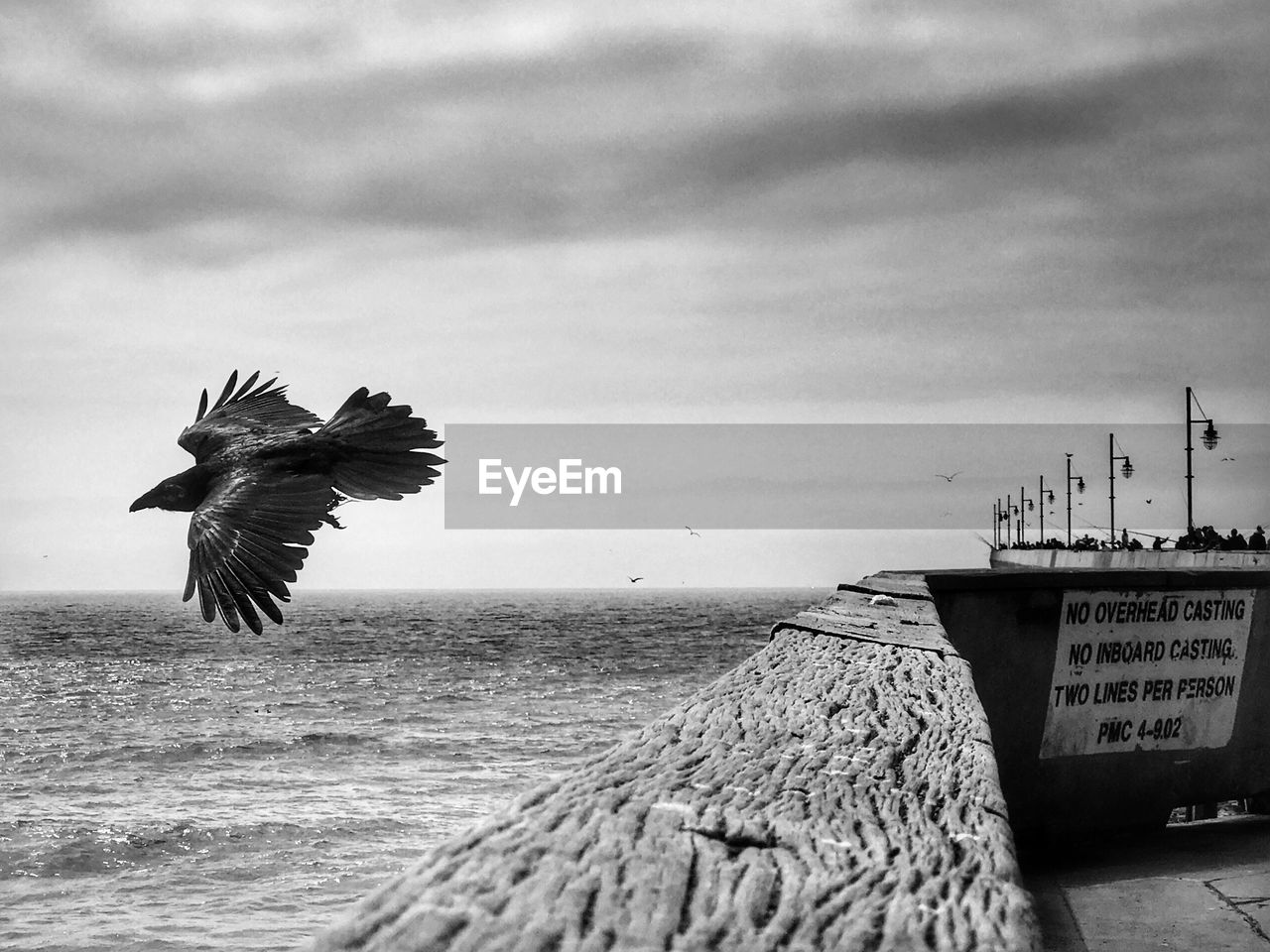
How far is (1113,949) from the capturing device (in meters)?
4.52

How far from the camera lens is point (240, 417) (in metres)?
12.3

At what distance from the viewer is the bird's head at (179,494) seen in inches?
412

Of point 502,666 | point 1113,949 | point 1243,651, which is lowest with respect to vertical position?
point 502,666

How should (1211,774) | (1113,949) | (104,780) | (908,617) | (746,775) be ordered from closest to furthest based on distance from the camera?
1. (746,775)
2. (908,617)
3. (1113,949)
4. (1211,774)
5. (104,780)

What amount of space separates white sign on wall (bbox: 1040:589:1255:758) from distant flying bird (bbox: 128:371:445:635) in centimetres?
497

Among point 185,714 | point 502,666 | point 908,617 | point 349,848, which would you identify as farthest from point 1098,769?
point 502,666

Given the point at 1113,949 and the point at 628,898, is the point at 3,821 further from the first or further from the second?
the point at 628,898

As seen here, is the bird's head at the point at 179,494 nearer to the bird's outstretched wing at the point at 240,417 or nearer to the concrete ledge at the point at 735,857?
the bird's outstretched wing at the point at 240,417

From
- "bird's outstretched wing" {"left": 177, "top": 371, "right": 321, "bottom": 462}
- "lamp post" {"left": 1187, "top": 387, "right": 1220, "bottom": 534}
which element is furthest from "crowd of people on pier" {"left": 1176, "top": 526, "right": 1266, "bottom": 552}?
"bird's outstretched wing" {"left": 177, "top": 371, "right": 321, "bottom": 462}

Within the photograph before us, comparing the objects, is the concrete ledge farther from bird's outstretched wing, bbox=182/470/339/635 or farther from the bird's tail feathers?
the bird's tail feathers

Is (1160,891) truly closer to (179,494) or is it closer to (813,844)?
(813,844)

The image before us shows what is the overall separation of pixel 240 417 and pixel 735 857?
1206 centimetres

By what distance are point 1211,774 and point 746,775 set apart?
19.1 feet

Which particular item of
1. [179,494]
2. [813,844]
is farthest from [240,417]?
[813,844]
